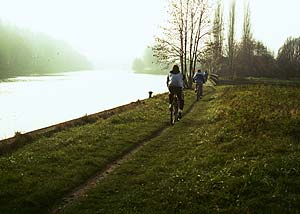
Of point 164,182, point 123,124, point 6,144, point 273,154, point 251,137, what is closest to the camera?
point 164,182

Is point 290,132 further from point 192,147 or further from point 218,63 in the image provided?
point 218,63

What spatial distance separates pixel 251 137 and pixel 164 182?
187 inches

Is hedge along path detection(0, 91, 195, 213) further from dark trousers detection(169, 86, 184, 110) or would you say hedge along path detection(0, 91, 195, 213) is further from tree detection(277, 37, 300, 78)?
tree detection(277, 37, 300, 78)

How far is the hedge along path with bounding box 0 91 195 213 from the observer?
9.04m

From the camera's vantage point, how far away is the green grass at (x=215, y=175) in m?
7.91

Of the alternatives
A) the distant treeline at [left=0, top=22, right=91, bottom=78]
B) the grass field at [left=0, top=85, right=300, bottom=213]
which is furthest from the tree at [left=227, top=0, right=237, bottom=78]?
the distant treeline at [left=0, top=22, right=91, bottom=78]

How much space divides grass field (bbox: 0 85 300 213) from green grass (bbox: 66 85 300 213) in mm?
24

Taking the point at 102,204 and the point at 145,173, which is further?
the point at 145,173

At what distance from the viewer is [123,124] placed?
757 inches

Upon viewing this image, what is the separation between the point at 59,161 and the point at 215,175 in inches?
221

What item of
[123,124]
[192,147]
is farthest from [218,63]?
[192,147]

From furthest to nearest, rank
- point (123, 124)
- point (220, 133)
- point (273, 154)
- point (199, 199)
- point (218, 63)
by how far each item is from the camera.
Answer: point (218, 63) → point (123, 124) → point (220, 133) → point (273, 154) → point (199, 199)

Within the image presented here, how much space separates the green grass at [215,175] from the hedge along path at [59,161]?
0.91m

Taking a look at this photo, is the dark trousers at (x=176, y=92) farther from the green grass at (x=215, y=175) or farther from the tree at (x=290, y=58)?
the tree at (x=290, y=58)
